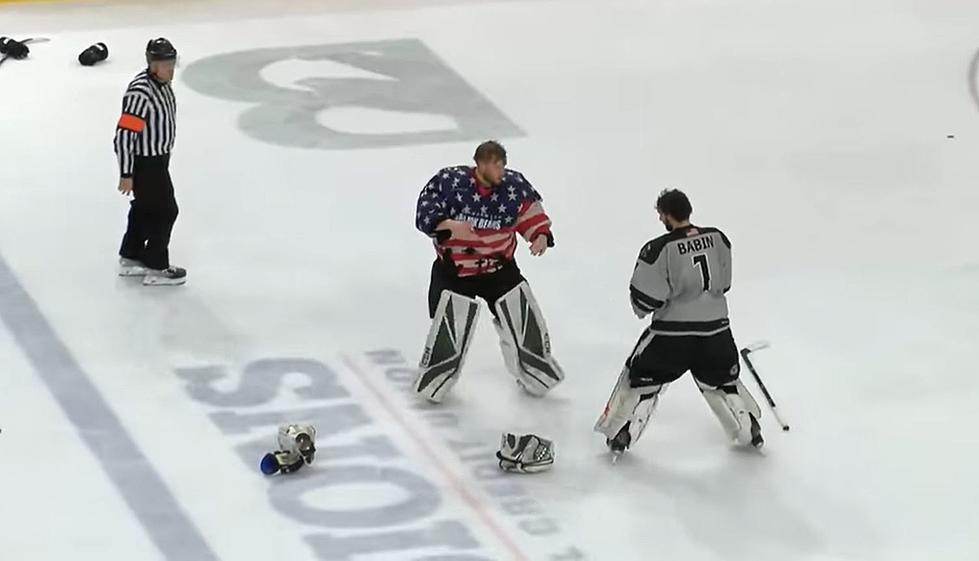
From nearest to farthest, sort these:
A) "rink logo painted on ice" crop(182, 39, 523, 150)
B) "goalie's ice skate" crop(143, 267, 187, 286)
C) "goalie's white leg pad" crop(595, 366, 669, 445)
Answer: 1. "goalie's white leg pad" crop(595, 366, 669, 445)
2. "goalie's ice skate" crop(143, 267, 187, 286)
3. "rink logo painted on ice" crop(182, 39, 523, 150)

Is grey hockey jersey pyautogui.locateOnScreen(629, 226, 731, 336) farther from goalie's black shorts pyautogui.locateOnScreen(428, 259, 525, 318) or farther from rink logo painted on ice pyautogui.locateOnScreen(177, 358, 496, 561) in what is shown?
rink logo painted on ice pyautogui.locateOnScreen(177, 358, 496, 561)

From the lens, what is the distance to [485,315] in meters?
7.69

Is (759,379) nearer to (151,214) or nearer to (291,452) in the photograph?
(291,452)

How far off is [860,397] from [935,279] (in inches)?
51.7

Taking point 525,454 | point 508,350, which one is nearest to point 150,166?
point 508,350

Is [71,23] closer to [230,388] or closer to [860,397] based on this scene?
[230,388]

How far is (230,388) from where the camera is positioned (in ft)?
22.8

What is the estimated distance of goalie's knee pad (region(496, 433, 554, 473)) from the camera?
633cm

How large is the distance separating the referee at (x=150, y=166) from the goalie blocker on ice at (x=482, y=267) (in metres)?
1.43

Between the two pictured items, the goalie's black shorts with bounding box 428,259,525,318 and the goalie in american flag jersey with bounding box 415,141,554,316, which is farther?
the goalie's black shorts with bounding box 428,259,525,318

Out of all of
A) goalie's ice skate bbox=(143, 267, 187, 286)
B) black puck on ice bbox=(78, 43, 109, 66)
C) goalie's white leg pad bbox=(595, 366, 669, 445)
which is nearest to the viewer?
goalie's white leg pad bbox=(595, 366, 669, 445)

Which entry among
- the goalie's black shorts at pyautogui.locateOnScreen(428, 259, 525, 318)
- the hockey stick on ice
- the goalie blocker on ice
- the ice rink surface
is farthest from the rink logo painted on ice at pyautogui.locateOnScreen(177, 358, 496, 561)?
the hockey stick on ice

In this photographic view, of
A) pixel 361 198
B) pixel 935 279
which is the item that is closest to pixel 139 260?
pixel 361 198

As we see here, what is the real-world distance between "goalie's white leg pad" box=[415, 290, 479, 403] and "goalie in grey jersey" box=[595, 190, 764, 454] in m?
0.58
